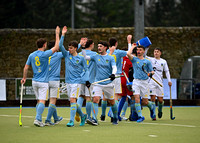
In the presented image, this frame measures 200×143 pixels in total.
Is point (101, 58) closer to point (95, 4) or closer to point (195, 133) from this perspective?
point (195, 133)

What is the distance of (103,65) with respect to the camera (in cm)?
1193

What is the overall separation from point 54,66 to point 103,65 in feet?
3.95

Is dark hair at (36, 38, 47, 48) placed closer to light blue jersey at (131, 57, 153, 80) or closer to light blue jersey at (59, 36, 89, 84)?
light blue jersey at (59, 36, 89, 84)

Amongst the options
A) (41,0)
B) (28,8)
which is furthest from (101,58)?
(41,0)

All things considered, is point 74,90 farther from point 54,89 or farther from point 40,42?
point 40,42

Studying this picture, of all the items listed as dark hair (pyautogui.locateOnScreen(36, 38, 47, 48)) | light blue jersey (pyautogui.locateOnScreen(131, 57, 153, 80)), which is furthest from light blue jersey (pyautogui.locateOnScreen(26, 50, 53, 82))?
light blue jersey (pyautogui.locateOnScreen(131, 57, 153, 80))

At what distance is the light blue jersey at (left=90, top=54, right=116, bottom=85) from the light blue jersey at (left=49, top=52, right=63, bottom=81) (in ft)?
2.78

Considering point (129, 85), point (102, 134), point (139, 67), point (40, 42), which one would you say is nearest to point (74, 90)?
point (40, 42)

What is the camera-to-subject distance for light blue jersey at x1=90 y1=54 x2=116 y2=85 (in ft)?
39.1

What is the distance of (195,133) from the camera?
33.0 feet

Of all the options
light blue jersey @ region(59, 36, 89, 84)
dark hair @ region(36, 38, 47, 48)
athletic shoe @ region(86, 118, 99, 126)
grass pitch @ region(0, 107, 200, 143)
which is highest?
dark hair @ region(36, 38, 47, 48)

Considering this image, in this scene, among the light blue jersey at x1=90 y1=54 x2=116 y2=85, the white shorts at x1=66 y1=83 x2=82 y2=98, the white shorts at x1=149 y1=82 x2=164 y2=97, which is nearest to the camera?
the white shorts at x1=66 y1=83 x2=82 y2=98

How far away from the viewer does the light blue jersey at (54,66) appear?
39.5 feet

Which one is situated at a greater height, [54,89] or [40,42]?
[40,42]
